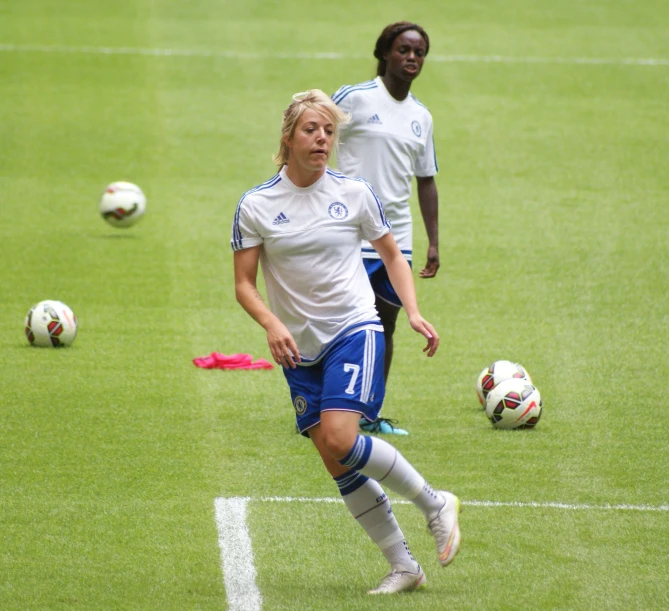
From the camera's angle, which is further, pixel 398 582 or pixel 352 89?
pixel 352 89

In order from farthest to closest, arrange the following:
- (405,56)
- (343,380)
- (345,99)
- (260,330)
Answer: (260,330)
(345,99)
(405,56)
(343,380)

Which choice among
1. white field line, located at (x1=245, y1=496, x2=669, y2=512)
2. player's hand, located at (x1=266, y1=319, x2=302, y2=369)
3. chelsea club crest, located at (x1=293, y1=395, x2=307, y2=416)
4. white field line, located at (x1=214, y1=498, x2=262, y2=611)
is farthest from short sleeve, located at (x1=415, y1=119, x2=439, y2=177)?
player's hand, located at (x1=266, y1=319, x2=302, y2=369)

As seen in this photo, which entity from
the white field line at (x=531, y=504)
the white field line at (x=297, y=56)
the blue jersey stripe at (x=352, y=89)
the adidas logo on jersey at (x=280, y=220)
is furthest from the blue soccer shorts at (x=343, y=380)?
the white field line at (x=297, y=56)

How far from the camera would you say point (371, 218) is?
608 centimetres

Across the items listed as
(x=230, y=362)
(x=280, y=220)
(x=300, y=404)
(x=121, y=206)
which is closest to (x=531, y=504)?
(x=300, y=404)

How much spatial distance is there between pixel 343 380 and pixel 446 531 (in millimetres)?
861

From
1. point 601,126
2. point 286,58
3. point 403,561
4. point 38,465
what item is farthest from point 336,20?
point 403,561

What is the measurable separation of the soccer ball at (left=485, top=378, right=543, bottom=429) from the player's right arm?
11.8 feet

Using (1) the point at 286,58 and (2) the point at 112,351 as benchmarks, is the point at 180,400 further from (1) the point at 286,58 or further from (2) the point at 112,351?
(1) the point at 286,58

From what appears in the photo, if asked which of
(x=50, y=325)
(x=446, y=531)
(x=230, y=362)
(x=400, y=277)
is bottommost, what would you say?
(x=230, y=362)

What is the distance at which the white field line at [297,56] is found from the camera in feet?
80.2

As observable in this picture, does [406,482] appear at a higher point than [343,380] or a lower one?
lower

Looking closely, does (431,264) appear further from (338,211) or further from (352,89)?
(338,211)

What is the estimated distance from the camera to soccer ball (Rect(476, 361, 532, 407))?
938cm
